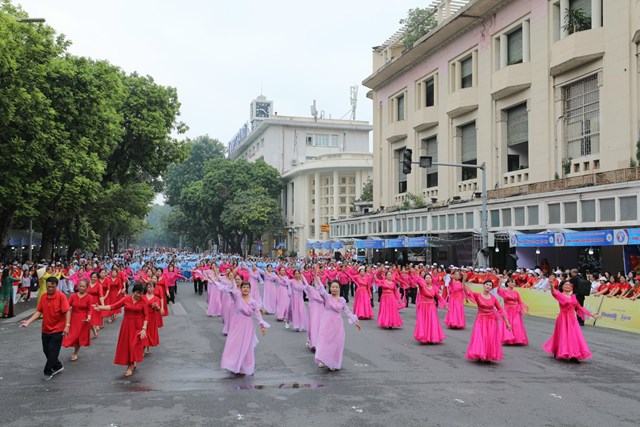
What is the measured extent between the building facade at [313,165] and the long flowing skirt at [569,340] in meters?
45.2

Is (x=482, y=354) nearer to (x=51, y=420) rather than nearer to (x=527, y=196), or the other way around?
(x=51, y=420)

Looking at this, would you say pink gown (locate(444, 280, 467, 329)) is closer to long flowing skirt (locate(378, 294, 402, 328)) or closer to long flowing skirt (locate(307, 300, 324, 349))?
long flowing skirt (locate(378, 294, 402, 328))

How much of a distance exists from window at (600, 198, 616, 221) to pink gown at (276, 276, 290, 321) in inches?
535

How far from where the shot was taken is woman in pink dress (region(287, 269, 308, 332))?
16031 mm

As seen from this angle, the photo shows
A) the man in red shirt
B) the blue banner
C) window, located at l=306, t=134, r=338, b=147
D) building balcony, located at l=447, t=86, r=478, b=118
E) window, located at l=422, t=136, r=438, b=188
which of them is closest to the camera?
the man in red shirt

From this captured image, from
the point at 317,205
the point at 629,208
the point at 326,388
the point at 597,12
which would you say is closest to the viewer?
the point at 326,388

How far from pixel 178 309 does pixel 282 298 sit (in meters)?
5.30

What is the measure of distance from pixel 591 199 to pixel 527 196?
4.06 m

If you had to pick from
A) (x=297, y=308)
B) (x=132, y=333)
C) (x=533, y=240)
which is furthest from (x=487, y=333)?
(x=533, y=240)

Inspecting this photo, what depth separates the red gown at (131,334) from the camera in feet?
32.2

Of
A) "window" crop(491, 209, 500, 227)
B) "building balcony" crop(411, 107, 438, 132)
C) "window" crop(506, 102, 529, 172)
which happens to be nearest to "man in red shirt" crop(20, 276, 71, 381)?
"window" crop(491, 209, 500, 227)

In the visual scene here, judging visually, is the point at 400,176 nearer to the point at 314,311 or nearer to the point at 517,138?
the point at 517,138

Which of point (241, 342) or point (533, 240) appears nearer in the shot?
point (241, 342)

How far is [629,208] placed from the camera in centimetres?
2278
